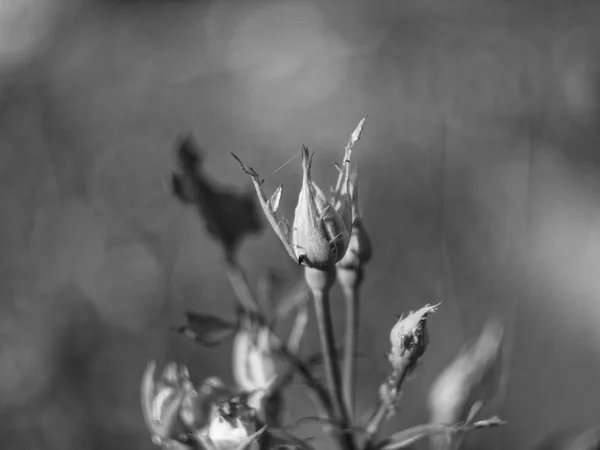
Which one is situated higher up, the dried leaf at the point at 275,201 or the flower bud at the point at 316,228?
the dried leaf at the point at 275,201

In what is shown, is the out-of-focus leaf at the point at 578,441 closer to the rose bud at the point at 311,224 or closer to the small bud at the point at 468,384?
the small bud at the point at 468,384

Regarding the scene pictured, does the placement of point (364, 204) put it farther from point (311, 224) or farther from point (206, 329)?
point (311, 224)

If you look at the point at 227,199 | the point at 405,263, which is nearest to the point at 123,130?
the point at 405,263

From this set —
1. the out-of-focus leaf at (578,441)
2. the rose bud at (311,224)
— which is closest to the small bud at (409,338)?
the rose bud at (311,224)

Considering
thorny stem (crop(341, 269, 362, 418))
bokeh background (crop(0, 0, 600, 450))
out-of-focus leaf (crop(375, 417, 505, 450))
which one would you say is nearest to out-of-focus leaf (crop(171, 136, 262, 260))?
thorny stem (crop(341, 269, 362, 418))

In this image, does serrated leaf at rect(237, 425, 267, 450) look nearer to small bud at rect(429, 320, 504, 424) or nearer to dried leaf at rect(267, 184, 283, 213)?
dried leaf at rect(267, 184, 283, 213)

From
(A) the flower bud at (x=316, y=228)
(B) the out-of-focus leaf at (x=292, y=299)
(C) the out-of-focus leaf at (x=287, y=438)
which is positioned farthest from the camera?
(B) the out-of-focus leaf at (x=292, y=299)

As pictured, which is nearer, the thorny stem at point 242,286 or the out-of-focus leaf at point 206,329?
the out-of-focus leaf at point 206,329
